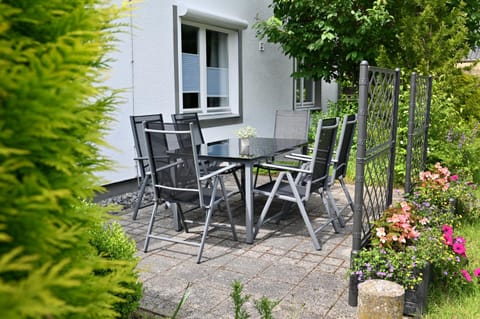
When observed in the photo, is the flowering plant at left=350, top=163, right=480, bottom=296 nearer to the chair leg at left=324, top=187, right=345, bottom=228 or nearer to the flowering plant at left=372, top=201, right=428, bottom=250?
the flowering plant at left=372, top=201, right=428, bottom=250

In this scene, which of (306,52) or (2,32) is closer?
(2,32)

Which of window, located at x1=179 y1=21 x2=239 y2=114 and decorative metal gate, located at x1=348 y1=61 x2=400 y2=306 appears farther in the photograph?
window, located at x1=179 y1=21 x2=239 y2=114

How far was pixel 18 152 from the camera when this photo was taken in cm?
95

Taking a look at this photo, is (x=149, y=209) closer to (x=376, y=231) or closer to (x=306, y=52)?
(x=376, y=231)

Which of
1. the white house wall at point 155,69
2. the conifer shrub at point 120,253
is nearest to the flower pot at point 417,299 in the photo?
the conifer shrub at point 120,253

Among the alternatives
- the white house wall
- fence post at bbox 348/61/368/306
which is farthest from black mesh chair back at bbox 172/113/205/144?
fence post at bbox 348/61/368/306

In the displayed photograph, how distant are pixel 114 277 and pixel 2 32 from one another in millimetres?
787

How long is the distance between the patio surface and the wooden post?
0.23 metres

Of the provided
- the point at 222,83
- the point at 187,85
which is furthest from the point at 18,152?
the point at 222,83

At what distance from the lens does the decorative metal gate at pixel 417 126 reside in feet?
14.3

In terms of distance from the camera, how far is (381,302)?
2.44 metres

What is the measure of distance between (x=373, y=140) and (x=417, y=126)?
1.91 meters

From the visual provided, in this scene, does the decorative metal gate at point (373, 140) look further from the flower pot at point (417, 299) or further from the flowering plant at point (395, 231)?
the flower pot at point (417, 299)

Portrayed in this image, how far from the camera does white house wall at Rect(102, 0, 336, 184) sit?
5812 millimetres
